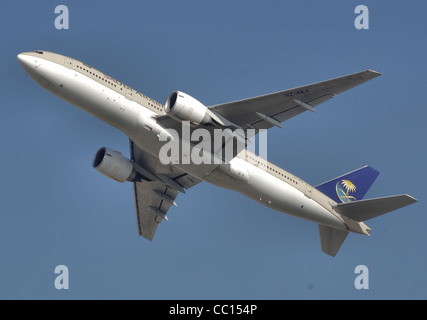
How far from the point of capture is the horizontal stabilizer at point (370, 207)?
121 ft

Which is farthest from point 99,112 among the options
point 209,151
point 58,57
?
point 209,151

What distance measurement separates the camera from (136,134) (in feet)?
115

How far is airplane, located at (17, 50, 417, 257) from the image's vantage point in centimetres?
3384

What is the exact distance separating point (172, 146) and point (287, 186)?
7337 millimetres

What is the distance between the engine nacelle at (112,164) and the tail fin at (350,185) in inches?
478

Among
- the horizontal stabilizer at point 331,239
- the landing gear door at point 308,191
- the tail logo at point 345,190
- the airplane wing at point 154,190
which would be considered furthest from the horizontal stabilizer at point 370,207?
the airplane wing at point 154,190

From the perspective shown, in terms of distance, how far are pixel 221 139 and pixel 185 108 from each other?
3.34 meters

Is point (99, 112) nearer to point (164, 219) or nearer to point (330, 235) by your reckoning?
point (164, 219)

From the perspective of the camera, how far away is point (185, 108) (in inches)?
1323

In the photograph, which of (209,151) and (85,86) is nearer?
(85,86)

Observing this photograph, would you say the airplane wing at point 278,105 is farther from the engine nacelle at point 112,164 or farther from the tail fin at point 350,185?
the engine nacelle at point 112,164

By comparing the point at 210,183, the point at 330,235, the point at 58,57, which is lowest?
the point at 330,235

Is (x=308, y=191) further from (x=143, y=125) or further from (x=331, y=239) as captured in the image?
(x=143, y=125)

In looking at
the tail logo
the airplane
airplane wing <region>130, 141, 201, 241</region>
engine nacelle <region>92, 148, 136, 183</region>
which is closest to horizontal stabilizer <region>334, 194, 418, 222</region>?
the airplane
